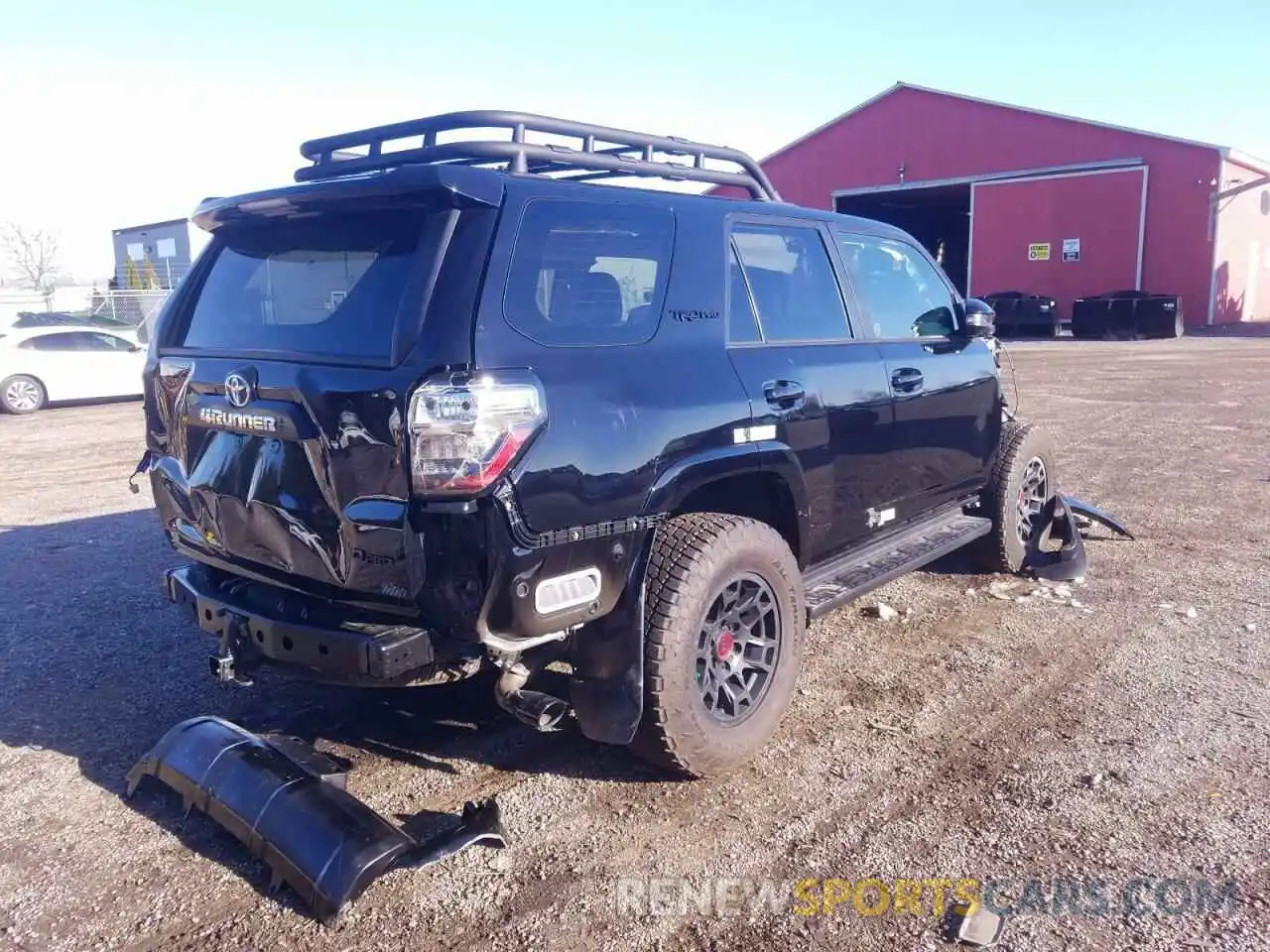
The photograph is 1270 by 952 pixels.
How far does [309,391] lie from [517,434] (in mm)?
682

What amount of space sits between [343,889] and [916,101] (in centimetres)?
3549

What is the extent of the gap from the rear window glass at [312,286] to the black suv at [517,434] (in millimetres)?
11

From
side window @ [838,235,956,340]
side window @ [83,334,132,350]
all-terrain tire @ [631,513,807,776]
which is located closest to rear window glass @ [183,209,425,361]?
all-terrain tire @ [631,513,807,776]

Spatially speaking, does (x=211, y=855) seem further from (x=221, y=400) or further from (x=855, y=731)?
(x=855, y=731)

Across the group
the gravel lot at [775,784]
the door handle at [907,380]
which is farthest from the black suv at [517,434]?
the gravel lot at [775,784]

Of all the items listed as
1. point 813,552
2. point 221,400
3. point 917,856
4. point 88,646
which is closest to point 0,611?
point 88,646

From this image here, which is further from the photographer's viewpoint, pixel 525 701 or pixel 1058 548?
pixel 1058 548

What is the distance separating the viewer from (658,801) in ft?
11.6

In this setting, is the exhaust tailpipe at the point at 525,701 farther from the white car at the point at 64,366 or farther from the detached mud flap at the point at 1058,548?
the white car at the point at 64,366

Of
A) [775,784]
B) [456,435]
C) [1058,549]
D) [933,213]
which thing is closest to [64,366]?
[1058,549]

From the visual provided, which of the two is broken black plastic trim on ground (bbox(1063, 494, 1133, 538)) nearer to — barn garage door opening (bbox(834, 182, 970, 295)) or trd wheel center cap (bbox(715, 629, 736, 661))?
trd wheel center cap (bbox(715, 629, 736, 661))

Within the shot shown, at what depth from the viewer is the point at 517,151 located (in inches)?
140

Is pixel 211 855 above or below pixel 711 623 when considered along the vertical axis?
below

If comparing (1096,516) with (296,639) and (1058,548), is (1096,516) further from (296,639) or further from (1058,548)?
(296,639)
